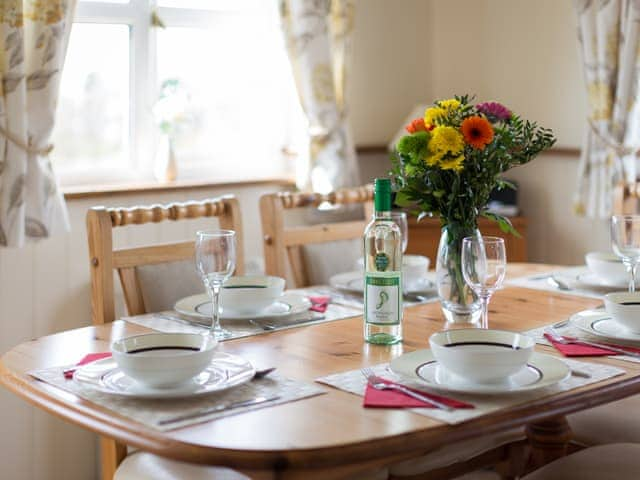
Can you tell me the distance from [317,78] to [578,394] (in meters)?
2.25

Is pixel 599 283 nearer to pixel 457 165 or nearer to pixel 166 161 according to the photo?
pixel 457 165

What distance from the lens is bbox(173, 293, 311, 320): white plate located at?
2.08 m

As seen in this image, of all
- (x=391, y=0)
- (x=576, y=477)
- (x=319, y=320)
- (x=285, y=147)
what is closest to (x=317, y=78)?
(x=285, y=147)

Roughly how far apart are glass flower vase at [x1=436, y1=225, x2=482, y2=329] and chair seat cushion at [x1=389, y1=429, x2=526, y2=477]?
10.2 inches

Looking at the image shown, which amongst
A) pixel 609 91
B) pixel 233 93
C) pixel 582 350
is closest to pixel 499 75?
pixel 609 91

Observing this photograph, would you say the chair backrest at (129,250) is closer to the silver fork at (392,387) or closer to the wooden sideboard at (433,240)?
the silver fork at (392,387)

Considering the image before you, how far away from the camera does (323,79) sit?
360 cm

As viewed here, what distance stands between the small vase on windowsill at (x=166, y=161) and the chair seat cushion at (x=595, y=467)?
185 centimetres

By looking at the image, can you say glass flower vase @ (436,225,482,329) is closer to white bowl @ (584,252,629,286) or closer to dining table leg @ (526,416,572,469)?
dining table leg @ (526,416,572,469)

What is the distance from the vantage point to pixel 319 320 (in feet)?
6.91

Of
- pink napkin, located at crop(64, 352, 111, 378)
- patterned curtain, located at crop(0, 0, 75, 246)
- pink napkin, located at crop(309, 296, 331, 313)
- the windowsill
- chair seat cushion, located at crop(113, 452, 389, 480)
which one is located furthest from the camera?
the windowsill

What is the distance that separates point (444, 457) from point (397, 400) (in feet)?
2.37

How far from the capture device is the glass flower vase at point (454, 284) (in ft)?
6.56

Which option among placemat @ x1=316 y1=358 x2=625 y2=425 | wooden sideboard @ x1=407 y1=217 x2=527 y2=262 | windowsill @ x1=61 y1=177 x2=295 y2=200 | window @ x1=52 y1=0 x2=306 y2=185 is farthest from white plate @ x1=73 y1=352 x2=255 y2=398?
wooden sideboard @ x1=407 y1=217 x2=527 y2=262
